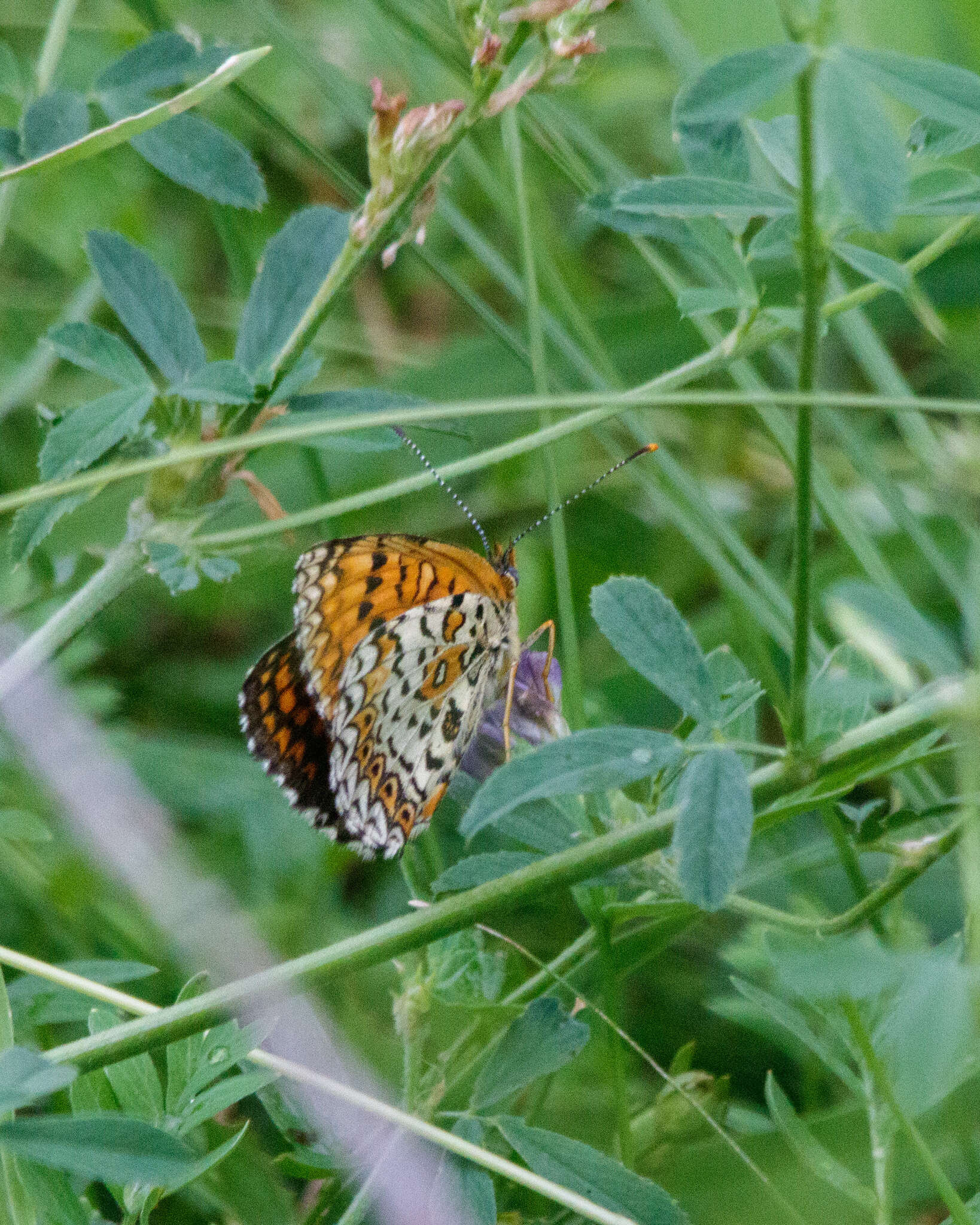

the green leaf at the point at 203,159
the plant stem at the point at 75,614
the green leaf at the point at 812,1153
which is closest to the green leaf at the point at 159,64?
the green leaf at the point at 203,159

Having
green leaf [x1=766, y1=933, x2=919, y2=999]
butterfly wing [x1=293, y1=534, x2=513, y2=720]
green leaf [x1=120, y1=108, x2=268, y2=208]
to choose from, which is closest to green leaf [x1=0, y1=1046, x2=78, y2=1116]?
green leaf [x1=766, y1=933, x2=919, y2=999]

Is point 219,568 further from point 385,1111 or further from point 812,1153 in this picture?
point 812,1153

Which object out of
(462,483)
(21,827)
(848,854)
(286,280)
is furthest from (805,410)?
(462,483)

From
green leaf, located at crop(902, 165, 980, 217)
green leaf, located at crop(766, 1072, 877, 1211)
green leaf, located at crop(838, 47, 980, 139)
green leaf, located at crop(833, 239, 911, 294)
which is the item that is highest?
green leaf, located at crop(838, 47, 980, 139)

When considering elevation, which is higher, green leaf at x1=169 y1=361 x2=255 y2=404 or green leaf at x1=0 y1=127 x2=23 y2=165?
green leaf at x1=0 y1=127 x2=23 y2=165

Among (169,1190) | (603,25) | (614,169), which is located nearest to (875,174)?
(169,1190)

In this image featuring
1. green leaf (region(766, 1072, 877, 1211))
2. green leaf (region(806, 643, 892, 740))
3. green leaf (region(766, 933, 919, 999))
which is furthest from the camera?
green leaf (region(766, 1072, 877, 1211))

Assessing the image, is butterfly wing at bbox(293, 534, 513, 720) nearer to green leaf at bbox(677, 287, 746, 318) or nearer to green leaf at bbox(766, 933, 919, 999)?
green leaf at bbox(677, 287, 746, 318)

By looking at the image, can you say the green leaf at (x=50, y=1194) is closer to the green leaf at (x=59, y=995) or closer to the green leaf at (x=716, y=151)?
the green leaf at (x=59, y=995)
